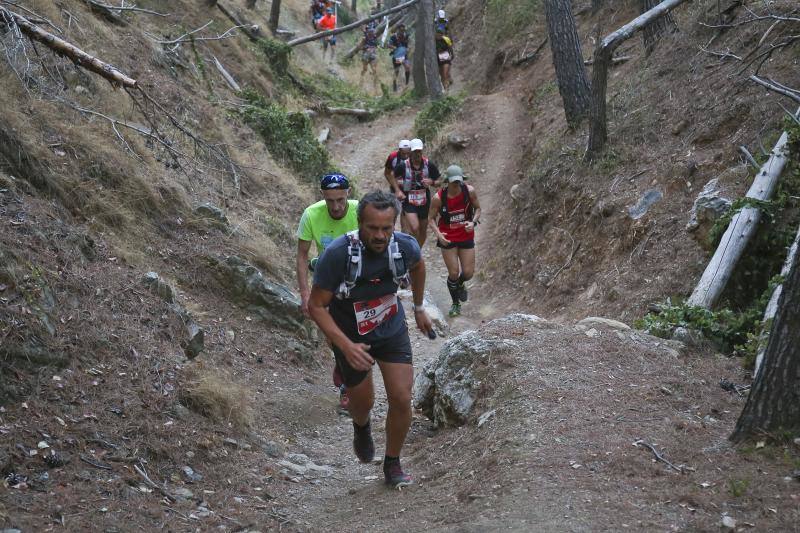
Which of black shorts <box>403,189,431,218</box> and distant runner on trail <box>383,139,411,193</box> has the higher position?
distant runner on trail <box>383,139,411,193</box>

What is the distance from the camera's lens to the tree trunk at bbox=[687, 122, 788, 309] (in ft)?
25.0

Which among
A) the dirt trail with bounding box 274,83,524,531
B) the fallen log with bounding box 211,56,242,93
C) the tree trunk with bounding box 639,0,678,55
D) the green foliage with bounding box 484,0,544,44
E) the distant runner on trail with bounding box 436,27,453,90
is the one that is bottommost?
the dirt trail with bounding box 274,83,524,531

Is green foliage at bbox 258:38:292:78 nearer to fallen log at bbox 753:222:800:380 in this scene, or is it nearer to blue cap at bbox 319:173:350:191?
blue cap at bbox 319:173:350:191

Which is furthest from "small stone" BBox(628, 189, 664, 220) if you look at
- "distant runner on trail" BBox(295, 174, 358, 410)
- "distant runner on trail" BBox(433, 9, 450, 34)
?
"distant runner on trail" BBox(433, 9, 450, 34)

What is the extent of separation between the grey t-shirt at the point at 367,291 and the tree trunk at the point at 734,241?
3826 millimetres

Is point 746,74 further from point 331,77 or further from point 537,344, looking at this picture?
point 331,77

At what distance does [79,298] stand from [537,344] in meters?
3.61

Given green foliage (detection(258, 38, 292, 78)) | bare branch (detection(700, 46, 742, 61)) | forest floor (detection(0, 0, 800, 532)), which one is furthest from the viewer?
green foliage (detection(258, 38, 292, 78))

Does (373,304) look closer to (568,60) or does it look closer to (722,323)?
(722,323)

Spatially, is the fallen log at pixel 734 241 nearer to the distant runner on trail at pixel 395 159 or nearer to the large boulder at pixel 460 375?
the large boulder at pixel 460 375

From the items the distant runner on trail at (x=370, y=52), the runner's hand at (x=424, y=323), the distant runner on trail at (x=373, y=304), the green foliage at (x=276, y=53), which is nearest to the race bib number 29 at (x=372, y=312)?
the distant runner on trail at (x=373, y=304)

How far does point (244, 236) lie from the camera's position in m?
9.69

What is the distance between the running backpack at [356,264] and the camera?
4.67m

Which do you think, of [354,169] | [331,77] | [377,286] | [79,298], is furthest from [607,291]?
[331,77]
